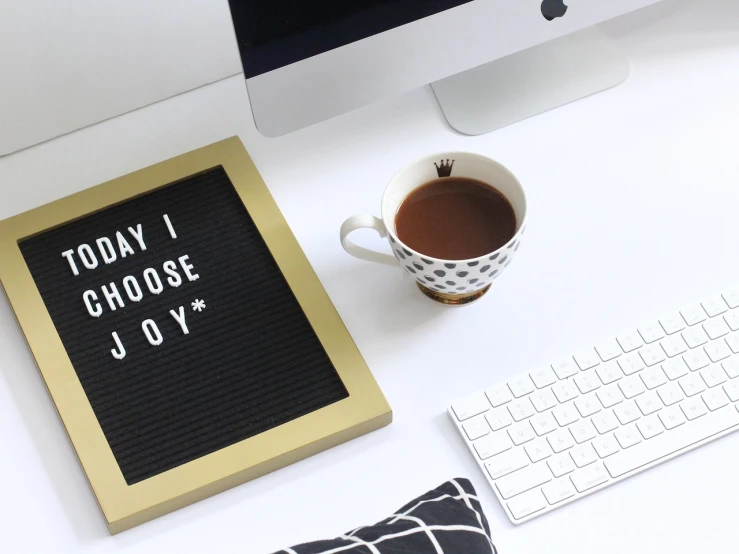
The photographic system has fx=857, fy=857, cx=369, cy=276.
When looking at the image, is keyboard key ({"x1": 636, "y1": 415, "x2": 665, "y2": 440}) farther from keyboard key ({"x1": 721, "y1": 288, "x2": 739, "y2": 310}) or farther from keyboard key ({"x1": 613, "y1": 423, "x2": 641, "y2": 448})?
keyboard key ({"x1": 721, "y1": 288, "x2": 739, "y2": 310})

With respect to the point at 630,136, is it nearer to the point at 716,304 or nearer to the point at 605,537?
the point at 716,304

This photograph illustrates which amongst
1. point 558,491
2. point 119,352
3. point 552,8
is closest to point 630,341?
point 558,491

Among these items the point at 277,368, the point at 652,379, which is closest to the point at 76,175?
the point at 277,368

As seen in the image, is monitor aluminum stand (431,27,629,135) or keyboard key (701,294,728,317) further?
monitor aluminum stand (431,27,629,135)

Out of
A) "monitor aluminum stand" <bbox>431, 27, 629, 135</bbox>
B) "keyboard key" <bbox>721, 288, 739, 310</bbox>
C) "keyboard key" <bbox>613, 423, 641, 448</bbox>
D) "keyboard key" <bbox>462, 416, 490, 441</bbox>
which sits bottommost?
"keyboard key" <bbox>613, 423, 641, 448</bbox>

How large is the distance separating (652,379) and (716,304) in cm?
8

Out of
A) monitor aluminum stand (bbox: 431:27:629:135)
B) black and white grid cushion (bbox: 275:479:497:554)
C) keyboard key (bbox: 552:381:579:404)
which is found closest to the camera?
black and white grid cushion (bbox: 275:479:497:554)

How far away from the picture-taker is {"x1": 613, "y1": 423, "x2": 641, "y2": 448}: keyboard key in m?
0.57

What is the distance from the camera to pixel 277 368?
614 mm

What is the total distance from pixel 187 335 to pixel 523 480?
0.26 meters

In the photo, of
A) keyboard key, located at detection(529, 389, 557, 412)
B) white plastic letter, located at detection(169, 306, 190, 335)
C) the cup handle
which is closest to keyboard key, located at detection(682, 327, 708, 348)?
keyboard key, located at detection(529, 389, 557, 412)

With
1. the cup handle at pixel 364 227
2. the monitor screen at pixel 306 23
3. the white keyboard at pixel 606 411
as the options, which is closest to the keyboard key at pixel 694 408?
the white keyboard at pixel 606 411

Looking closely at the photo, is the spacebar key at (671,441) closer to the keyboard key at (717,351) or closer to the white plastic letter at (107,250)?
the keyboard key at (717,351)

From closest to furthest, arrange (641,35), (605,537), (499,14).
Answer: (605,537)
(499,14)
(641,35)
